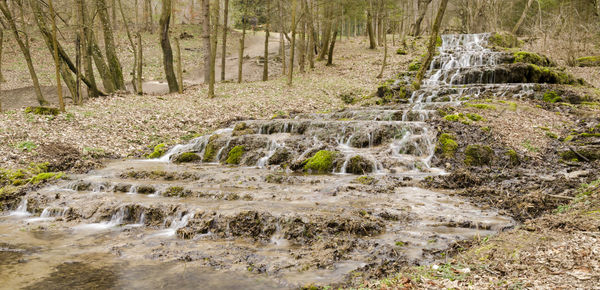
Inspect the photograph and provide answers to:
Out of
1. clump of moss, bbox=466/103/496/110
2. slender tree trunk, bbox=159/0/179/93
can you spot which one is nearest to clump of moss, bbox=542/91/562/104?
clump of moss, bbox=466/103/496/110

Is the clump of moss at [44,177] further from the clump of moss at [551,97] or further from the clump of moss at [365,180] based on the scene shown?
the clump of moss at [551,97]

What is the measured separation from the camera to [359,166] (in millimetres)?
9844

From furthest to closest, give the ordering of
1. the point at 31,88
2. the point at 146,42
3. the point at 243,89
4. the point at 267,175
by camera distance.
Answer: the point at 146,42, the point at 31,88, the point at 243,89, the point at 267,175

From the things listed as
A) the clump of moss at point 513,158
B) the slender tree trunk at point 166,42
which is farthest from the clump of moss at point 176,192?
the slender tree trunk at point 166,42

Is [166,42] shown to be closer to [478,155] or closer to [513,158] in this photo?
[478,155]

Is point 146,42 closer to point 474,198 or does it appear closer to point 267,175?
point 267,175

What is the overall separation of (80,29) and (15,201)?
963 cm

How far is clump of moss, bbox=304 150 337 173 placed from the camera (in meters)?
10.1

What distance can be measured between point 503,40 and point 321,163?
23207 millimetres

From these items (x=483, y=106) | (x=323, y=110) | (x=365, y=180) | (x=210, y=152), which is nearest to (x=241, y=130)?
(x=210, y=152)

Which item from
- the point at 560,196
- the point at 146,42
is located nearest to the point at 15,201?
the point at 560,196

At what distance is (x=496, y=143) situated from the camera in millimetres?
10094

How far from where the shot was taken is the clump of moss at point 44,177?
8.88m

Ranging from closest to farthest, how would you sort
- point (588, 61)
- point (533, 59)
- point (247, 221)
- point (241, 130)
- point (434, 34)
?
point (247, 221)
point (241, 130)
point (434, 34)
point (533, 59)
point (588, 61)
